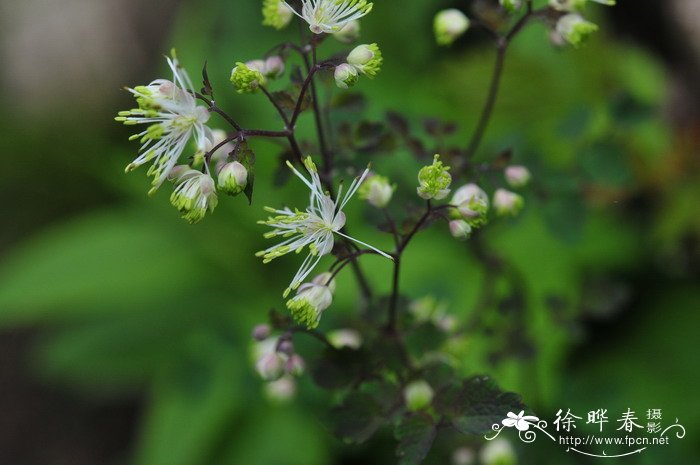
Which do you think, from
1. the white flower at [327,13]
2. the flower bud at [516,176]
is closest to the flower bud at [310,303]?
the white flower at [327,13]

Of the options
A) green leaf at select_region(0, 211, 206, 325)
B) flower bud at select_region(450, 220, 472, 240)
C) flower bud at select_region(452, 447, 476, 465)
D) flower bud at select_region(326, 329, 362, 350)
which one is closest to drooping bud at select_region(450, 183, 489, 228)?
flower bud at select_region(450, 220, 472, 240)

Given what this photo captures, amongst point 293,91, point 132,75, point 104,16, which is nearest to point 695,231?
point 293,91

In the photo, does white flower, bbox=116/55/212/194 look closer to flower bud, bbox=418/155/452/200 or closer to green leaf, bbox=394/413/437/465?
flower bud, bbox=418/155/452/200

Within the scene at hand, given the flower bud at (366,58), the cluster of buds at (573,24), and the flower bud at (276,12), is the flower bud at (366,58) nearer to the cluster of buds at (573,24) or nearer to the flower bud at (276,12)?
the flower bud at (276,12)

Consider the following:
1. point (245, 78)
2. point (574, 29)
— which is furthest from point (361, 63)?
point (574, 29)

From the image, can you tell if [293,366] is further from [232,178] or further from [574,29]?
[574,29]
